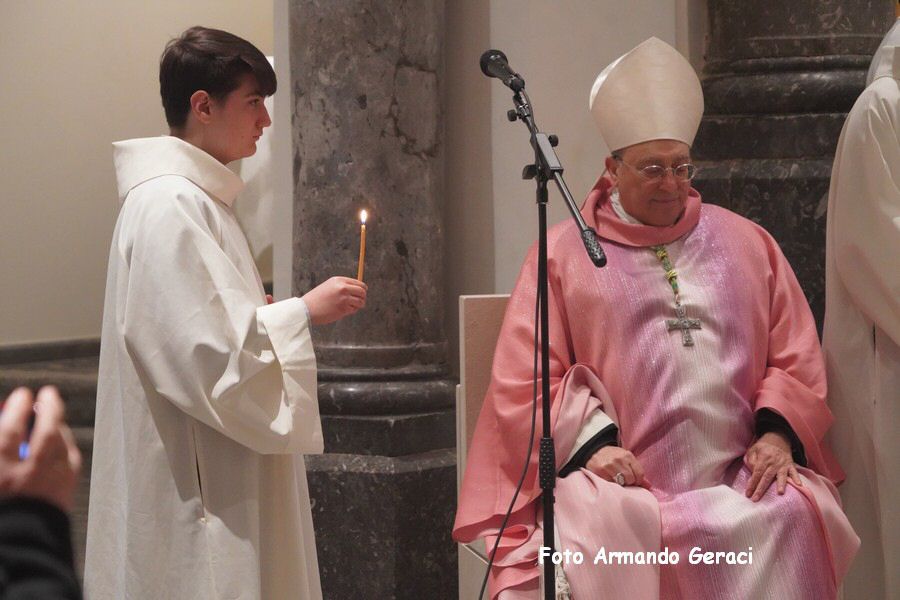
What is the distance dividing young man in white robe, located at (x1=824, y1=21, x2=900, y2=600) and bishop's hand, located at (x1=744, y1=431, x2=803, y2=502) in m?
0.43

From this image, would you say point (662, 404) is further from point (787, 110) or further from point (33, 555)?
point (33, 555)

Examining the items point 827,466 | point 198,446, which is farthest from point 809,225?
point 198,446

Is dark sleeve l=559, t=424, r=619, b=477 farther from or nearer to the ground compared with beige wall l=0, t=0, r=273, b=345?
nearer to the ground

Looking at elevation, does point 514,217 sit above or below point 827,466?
above

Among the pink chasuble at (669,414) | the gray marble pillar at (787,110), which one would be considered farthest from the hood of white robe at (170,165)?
the gray marble pillar at (787,110)

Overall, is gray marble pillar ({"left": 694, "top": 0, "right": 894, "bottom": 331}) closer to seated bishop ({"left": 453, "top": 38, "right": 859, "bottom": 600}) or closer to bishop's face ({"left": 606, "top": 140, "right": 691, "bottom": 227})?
seated bishop ({"left": 453, "top": 38, "right": 859, "bottom": 600})

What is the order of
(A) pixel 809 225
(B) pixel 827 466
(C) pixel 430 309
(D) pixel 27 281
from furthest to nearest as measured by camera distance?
(D) pixel 27 281 < (C) pixel 430 309 < (A) pixel 809 225 < (B) pixel 827 466

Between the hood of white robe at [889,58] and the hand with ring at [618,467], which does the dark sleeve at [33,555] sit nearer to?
the hand with ring at [618,467]

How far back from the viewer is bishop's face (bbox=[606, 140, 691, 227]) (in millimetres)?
3508

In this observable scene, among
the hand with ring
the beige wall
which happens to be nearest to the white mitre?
the hand with ring

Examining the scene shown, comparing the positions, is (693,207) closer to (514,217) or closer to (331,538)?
(514,217)

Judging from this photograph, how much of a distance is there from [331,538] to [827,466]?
1.83 metres

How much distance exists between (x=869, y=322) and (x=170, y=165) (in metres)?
2.06

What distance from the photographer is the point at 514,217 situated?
15.6 feet
